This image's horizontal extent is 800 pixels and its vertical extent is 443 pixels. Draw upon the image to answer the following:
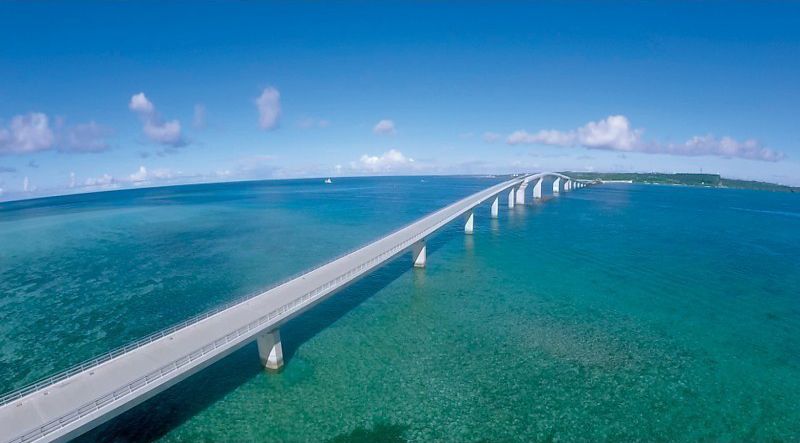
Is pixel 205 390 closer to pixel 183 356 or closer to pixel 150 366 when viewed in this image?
pixel 183 356

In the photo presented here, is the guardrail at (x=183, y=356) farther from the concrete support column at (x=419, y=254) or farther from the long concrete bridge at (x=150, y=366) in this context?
the concrete support column at (x=419, y=254)

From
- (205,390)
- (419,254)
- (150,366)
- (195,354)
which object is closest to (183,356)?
(195,354)

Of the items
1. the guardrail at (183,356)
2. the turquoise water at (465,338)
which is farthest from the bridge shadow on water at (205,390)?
the guardrail at (183,356)

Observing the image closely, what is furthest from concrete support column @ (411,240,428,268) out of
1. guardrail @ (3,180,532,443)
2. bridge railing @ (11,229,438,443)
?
bridge railing @ (11,229,438,443)

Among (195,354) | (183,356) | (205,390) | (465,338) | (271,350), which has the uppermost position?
(195,354)

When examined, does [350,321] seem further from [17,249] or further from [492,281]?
[17,249]

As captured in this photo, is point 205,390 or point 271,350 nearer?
point 205,390
